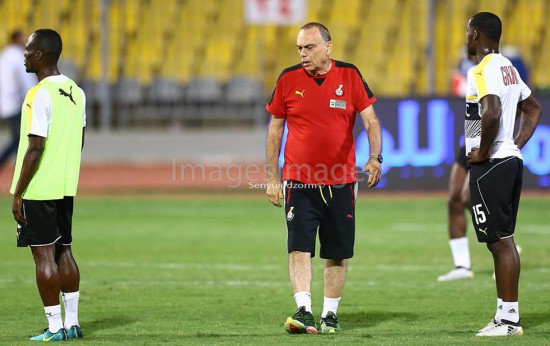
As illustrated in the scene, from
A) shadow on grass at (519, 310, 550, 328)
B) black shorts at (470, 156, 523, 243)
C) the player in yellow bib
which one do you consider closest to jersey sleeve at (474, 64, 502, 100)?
black shorts at (470, 156, 523, 243)

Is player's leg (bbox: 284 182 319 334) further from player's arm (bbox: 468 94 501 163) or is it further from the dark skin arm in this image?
the dark skin arm

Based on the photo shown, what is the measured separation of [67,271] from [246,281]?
10.8 feet

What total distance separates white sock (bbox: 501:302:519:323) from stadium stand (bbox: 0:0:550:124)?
15.2m

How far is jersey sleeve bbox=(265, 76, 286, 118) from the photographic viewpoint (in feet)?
26.0

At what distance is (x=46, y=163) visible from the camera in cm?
733

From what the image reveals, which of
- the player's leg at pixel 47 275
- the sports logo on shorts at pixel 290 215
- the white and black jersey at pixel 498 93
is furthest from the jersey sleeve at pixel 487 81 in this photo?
the player's leg at pixel 47 275

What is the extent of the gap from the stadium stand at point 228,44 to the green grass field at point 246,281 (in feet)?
19.7

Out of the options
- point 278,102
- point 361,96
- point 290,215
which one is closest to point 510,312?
point 290,215

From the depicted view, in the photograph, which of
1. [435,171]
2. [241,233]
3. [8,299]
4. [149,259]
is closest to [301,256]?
[8,299]

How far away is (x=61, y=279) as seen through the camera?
756 cm

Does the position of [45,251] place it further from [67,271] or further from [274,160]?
[274,160]

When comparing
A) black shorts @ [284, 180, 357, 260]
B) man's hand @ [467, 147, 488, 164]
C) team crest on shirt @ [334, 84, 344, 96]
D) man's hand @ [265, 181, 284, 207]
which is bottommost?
black shorts @ [284, 180, 357, 260]

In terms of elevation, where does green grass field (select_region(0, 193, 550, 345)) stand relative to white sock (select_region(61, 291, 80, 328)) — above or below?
below

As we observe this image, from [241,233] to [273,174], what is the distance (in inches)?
273
